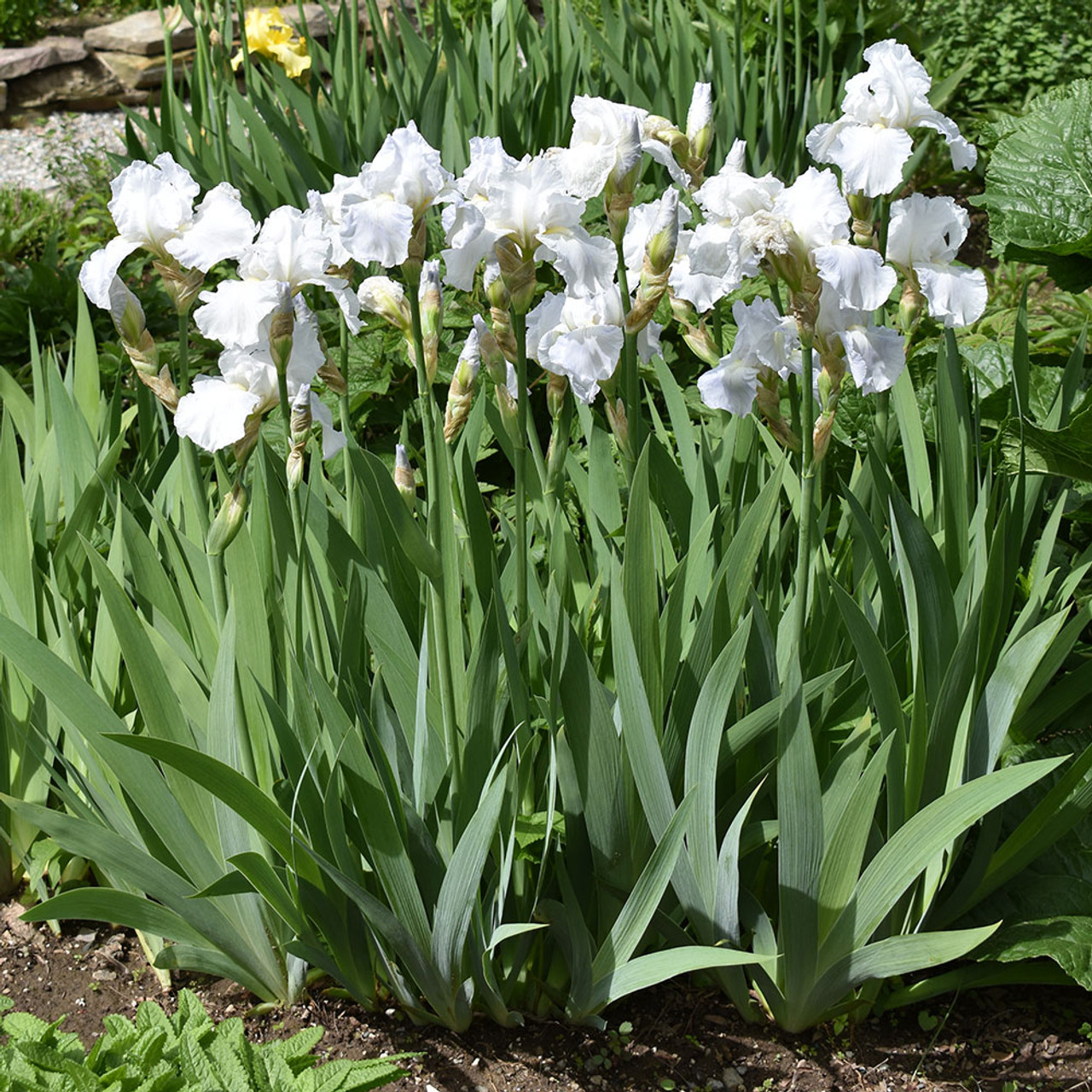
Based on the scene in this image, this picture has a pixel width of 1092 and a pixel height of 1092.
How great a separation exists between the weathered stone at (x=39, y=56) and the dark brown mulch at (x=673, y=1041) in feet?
20.3

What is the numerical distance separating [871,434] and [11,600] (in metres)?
1.24

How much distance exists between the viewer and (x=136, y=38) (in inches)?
261

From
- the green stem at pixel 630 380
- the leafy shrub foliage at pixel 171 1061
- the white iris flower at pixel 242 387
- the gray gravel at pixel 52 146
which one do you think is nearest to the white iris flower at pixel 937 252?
the green stem at pixel 630 380

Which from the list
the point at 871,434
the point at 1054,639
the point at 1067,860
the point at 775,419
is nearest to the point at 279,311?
the point at 775,419

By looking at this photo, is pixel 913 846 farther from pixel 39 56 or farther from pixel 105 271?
pixel 39 56

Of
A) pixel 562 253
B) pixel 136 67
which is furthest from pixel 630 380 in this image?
pixel 136 67

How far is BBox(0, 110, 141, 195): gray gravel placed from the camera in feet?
18.0

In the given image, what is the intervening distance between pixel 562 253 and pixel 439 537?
1.20 feet

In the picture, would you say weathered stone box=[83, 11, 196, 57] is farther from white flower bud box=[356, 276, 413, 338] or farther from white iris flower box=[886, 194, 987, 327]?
white iris flower box=[886, 194, 987, 327]

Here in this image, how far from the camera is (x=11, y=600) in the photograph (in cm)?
160

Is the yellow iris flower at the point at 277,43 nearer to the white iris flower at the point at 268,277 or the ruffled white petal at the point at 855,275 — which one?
the white iris flower at the point at 268,277

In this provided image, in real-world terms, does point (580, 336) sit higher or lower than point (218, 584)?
higher

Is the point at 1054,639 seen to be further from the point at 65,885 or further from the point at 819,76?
the point at 819,76

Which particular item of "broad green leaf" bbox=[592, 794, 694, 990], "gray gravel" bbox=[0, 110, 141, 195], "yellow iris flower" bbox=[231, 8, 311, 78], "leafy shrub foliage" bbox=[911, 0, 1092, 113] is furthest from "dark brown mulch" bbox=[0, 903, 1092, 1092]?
"gray gravel" bbox=[0, 110, 141, 195]
